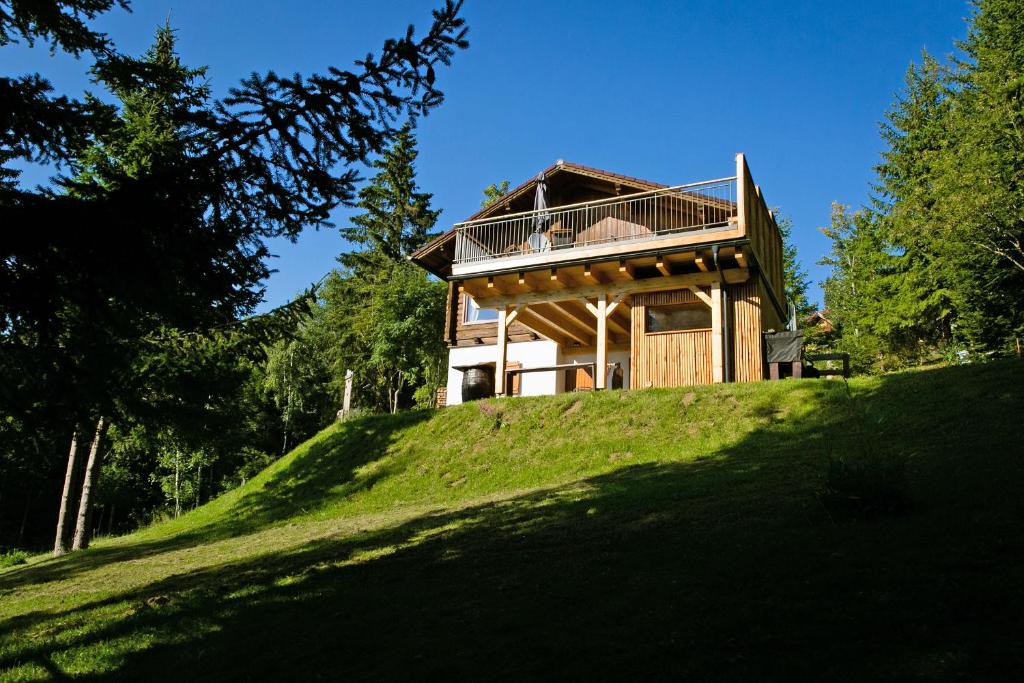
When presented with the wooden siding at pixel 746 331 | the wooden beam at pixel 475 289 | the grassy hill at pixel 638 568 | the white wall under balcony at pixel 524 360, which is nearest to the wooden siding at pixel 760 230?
the wooden siding at pixel 746 331

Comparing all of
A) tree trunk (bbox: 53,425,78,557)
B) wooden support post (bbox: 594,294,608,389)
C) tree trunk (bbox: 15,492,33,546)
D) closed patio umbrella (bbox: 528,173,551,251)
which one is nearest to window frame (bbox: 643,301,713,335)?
wooden support post (bbox: 594,294,608,389)

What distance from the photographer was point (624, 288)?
18.7 m

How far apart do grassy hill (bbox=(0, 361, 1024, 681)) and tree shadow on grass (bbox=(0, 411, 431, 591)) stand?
207 mm

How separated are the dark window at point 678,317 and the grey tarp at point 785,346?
1890 millimetres

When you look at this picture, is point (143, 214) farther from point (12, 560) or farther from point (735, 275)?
point (12, 560)

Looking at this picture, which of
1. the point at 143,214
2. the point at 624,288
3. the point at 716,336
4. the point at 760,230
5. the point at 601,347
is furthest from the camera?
the point at 760,230

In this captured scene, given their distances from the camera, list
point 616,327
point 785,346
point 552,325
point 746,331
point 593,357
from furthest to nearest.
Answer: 1. point 593,357
2. point 552,325
3. point 616,327
4. point 746,331
5. point 785,346

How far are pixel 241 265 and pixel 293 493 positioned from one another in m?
12.3

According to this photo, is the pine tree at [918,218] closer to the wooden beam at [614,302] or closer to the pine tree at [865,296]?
the pine tree at [865,296]

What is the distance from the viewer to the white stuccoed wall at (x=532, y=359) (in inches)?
922

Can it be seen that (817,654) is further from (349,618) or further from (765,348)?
(765,348)

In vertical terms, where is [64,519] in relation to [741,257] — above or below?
below

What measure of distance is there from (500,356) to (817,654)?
50.1 feet

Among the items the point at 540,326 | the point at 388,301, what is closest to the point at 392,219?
the point at 388,301
